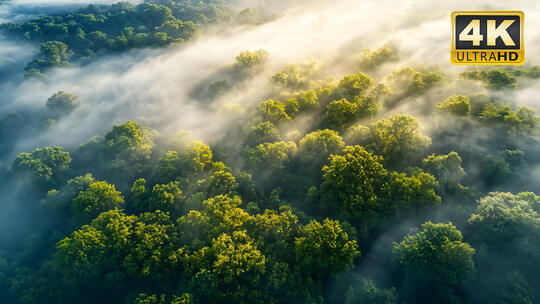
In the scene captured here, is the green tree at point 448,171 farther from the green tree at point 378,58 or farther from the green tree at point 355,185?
the green tree at point 378,58

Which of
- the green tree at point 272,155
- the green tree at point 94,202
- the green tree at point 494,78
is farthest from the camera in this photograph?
the green tree at point 494,78

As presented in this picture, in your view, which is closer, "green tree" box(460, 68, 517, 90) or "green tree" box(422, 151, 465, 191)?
"green tree" box(422, 151, 465, 191)

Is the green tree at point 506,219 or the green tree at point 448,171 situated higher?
the green tree at point 448,171

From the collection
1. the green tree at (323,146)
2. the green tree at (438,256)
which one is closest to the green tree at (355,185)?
the green tree at (323,146)

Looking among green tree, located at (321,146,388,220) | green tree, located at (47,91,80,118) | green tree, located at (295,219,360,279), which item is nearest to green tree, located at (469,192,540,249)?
green tree, located at (321,146,388,220)

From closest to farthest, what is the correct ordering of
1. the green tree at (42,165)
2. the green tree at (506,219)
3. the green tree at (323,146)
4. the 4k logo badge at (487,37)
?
1. the green tree at (506,219)
2. the 4k logo badge at (487,37)
3. the green tree at (323,146)
4. the green tree at (42,165)

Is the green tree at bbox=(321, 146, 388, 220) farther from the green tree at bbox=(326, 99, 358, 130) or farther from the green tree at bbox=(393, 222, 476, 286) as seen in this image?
the green tree at bbox=(326, 99, 358, 130)

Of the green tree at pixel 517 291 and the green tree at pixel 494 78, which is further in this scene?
the green tree at pixel 494 78

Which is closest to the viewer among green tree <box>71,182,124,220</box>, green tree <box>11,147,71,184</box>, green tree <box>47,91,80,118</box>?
green tree <box>71,182,124,220</box>
